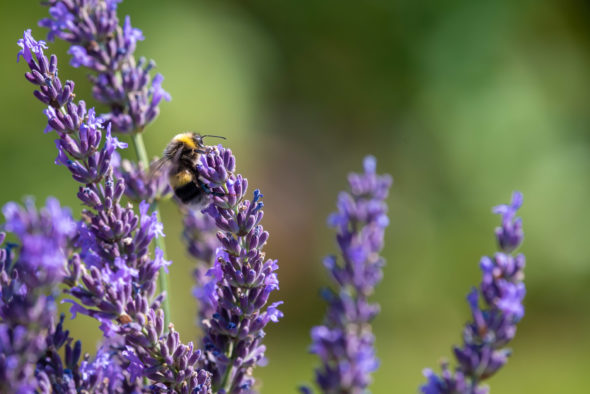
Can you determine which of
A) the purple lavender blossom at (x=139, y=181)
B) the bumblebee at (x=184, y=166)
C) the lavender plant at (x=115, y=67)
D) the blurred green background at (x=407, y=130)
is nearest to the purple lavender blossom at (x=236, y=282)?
the lavender plant at (x=115, y=67)

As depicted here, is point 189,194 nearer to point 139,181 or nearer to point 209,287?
point 139,181

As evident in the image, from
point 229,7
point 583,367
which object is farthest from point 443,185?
point 229,7

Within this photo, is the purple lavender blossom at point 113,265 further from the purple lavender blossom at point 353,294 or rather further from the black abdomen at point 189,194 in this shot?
the black abdomen at point 189,194

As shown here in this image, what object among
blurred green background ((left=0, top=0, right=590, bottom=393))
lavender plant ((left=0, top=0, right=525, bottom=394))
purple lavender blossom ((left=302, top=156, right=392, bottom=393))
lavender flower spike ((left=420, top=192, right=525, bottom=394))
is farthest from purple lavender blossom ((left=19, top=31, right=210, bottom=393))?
blurred green background ((left=0, top=0, right=590, bottom=393))

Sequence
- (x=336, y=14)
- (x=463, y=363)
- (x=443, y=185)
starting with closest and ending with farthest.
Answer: (x=463, y=363) → (x=443, y=185) → (x=336, y=14)

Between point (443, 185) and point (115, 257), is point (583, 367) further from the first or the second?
point (115, 257)

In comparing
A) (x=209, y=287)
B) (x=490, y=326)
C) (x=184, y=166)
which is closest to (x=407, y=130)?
(x=184, y=166)

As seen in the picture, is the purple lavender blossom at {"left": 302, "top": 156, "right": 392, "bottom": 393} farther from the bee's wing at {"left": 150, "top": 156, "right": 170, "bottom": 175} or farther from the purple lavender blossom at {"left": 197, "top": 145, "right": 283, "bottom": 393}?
the bee's wing at {"left": 150, "top": 156, "right": 170, "bottom": 175}
